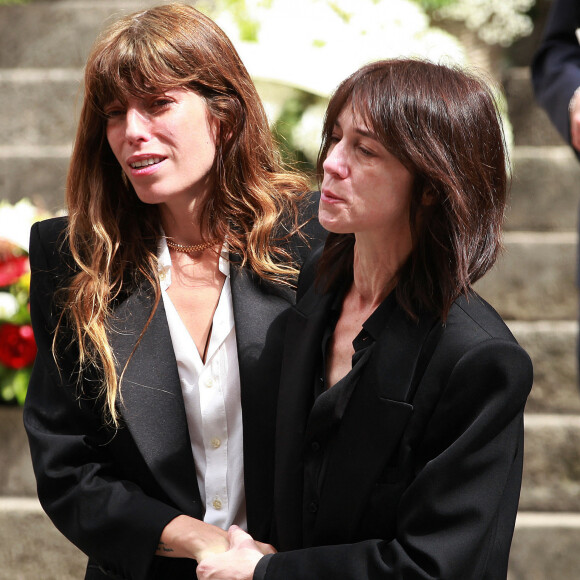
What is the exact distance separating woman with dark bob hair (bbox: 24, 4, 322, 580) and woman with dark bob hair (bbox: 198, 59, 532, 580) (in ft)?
0.76

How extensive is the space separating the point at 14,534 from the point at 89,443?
4.55ft

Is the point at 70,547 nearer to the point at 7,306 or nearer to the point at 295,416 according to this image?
the point at 7,306

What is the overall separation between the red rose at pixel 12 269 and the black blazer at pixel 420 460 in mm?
1788

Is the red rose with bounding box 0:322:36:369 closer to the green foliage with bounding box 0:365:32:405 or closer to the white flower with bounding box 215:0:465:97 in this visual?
the green foliage with bounding box 0:365:32:405

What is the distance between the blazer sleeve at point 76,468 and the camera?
164cm

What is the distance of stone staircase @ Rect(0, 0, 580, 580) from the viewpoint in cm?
291

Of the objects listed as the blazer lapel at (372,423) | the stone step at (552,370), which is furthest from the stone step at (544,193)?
the blazer lapel at (372,423)

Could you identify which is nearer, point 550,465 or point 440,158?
point 440,158

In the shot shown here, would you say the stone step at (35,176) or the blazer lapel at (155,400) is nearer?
the blazer lapel at (155,400)

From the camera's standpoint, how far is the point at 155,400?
1.74m

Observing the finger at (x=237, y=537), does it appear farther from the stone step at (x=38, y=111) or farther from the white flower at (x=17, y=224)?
the stone step at (x=38, y=111)

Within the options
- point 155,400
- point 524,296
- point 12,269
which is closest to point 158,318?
point 155,400

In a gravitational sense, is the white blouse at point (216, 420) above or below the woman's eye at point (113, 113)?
below

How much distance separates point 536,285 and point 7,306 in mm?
1904
